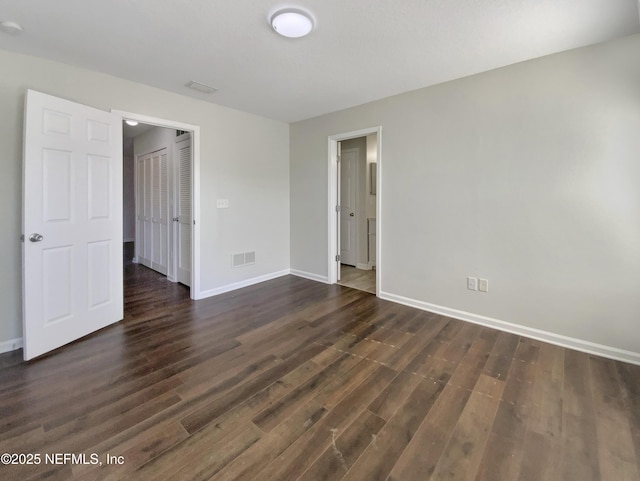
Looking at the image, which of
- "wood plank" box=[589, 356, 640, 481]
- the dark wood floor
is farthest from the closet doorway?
"wood plank" box=[589, 356, 640, 481]

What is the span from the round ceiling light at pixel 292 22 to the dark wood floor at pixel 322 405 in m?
2.45

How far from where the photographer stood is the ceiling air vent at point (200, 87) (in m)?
3.06

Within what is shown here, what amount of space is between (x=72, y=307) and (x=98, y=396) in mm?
1134

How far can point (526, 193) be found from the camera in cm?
264

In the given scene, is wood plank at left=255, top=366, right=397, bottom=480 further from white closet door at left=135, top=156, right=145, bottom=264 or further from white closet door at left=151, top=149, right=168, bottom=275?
white closet door at left=135, top=156, right=145, bottom=264

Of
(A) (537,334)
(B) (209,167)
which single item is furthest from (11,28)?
(A) (537,334)

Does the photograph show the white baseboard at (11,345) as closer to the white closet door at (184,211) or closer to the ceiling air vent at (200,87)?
the white closet door at (184,211)

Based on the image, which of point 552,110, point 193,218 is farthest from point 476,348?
point 193,218

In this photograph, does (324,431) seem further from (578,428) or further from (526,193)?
(526,193)

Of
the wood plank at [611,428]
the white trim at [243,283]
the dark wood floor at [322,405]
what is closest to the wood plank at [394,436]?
the dark wood floor at [322,405]

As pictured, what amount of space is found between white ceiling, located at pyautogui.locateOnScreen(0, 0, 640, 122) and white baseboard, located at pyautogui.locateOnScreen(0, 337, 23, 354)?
2415mm

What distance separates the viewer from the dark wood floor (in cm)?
136

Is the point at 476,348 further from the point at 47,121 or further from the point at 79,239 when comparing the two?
the point at 47,121

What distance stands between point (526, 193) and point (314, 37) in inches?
90.1
